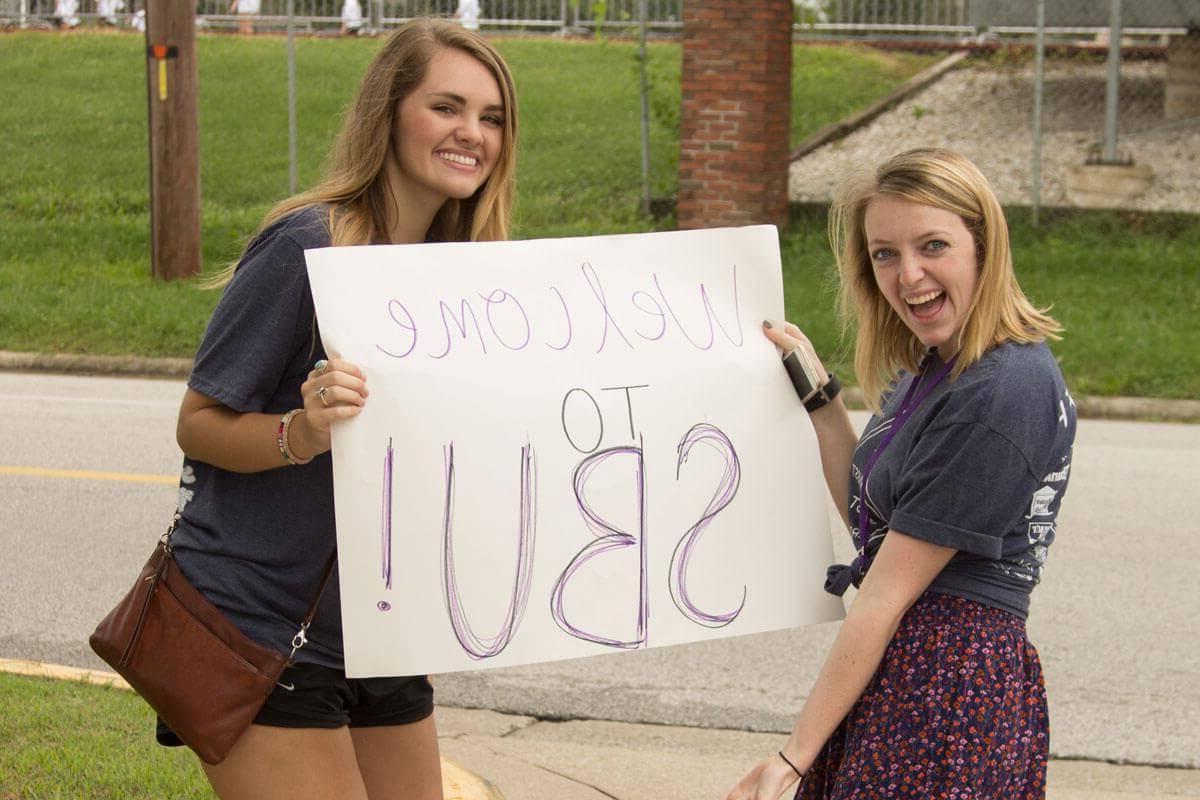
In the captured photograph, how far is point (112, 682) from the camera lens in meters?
4.77

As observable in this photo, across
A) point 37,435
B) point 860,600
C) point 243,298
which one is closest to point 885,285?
point 860,600

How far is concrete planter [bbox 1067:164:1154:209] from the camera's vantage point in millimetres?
15164

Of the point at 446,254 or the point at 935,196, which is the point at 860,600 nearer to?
the point at 935,196

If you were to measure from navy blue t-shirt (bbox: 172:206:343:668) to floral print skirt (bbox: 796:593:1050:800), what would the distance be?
2.80 ft

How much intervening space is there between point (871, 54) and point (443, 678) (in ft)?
59.1

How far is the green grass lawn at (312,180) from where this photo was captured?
1201 centimetres

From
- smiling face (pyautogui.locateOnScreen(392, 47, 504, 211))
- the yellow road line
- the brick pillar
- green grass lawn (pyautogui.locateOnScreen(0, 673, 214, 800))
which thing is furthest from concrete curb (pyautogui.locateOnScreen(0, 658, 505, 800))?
the brick pillar

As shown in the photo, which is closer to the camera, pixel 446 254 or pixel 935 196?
pixel 935 196

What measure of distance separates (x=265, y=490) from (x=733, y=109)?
39.7ft

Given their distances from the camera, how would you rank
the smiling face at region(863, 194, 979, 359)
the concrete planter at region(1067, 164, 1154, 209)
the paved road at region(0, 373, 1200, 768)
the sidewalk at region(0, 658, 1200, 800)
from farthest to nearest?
1. the concrete planter at region(1067, 164, 1154, 209)
2. the paved road at region(0, 373, 1200, 768)
3. the sidewalk at region(0, 658, 1200, 800)
4. the smiling face at region(863, 194, 979, 359)

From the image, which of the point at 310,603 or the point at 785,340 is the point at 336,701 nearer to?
the point at 310,603

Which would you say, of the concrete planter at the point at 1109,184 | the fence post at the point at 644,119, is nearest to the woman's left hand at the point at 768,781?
the fence post at the point at 644,119

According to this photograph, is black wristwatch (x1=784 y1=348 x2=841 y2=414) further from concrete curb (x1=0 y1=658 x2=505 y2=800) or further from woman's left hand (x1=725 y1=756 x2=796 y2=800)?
concrete curb (x1=0 y1=658 x2=505 y2=800)

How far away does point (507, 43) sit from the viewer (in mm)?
22234
